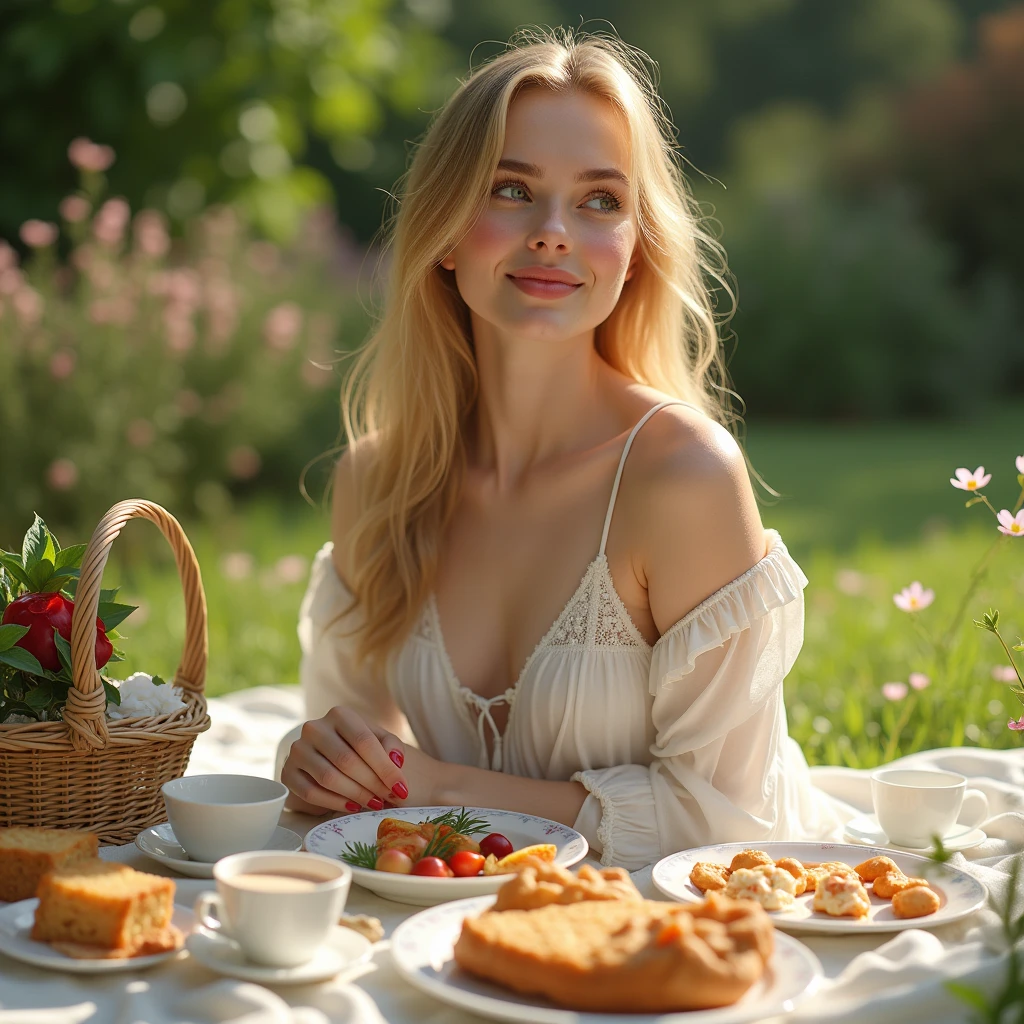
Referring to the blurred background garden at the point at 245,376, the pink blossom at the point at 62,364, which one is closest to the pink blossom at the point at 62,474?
the blurred background garden at the point at 245,376

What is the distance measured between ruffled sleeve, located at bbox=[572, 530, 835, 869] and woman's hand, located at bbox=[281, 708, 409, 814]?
35 centimetres

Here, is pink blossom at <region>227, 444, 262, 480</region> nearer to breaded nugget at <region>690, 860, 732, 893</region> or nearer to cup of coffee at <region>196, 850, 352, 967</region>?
breaded nugget at <region>690, 860, 732, 893</region>

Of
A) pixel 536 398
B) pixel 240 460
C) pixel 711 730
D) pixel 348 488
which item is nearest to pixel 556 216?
pixel 536 398

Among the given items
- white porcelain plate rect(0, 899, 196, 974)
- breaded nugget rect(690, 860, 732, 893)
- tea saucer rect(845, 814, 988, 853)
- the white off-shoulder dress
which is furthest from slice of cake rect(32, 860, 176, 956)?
tea saucer rect(845, 814, 988, 853)

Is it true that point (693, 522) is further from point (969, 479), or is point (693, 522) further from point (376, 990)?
point (376, 990)

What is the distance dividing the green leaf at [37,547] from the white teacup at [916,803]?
148 cm

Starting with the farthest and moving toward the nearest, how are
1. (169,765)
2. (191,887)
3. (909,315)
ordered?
(909,315), (169,765), (191,887)

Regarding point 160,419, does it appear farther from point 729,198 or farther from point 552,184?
point 729,198

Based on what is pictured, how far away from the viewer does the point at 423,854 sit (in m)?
2.00

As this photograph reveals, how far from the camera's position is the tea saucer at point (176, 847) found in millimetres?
1943

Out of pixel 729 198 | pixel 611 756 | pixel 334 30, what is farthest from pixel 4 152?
pixel 729 198

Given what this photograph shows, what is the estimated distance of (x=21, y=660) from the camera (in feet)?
6.48

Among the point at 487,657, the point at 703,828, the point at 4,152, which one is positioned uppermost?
the point at 4,152

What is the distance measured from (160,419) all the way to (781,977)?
5.13m
